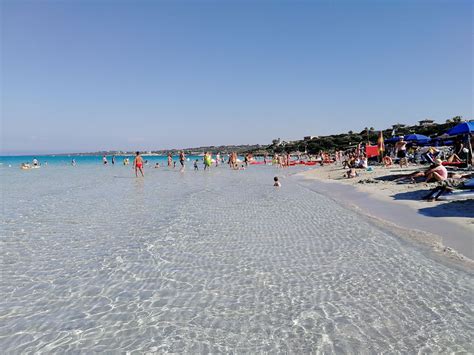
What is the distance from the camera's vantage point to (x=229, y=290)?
4.94 meters

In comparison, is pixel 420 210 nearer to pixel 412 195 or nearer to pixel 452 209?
pixel 452 209

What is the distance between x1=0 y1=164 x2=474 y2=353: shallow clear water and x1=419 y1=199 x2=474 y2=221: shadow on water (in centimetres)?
205

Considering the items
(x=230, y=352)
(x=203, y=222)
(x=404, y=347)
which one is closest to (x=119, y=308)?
(x=230, y=352)

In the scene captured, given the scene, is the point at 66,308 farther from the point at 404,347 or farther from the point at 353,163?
the point at 353,163

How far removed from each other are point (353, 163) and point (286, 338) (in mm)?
23854

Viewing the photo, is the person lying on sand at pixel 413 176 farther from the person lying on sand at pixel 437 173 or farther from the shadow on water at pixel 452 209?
the shadow on water at pixel 452 209

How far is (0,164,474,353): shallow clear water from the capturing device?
12.1 feet

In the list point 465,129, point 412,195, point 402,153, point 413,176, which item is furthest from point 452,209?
point 402,153

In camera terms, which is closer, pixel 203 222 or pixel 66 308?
pixel 66 308

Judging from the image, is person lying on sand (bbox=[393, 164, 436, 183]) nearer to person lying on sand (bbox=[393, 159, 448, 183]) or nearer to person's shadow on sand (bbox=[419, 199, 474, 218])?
person lying on sand (bbox=[393, 159, 448, 183])

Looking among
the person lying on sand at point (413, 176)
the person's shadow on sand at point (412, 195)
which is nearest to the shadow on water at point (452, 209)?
the person's shadow on sand at point (412, 195)

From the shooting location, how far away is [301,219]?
950 cm

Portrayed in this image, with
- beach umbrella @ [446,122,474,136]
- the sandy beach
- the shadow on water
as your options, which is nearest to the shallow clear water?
the sandy beach

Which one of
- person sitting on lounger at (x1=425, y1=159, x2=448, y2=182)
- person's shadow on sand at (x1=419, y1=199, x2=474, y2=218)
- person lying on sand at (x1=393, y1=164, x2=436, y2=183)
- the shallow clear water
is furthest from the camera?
person lying on sand at (x1=393, y1=164, x2=436, y2=183)
